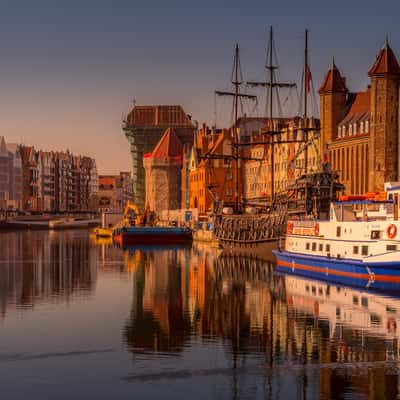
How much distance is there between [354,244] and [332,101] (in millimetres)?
66614

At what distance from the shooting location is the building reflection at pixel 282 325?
28.7 meters

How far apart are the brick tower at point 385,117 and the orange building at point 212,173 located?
50.0 meters

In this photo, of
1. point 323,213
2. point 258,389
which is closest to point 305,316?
point 258,389

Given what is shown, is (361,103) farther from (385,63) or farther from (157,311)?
(157,311)

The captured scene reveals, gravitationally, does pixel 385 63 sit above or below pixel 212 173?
above

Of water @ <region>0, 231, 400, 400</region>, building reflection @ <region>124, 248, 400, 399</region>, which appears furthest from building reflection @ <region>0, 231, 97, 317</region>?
building reflection @ <region>124, 248, 400, 399</region>

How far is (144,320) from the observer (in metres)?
41.7

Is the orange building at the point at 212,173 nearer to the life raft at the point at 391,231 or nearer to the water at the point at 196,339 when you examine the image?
the water at the point at 196,339

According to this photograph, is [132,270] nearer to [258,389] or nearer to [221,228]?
[221,228]

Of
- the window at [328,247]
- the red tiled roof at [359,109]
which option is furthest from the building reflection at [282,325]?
the red tiled roof at [359,109]

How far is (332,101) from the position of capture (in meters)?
119

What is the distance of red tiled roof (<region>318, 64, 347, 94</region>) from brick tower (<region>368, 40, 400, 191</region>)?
42.6 feet

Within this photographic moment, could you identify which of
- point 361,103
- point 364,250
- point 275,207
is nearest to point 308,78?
point 275,207

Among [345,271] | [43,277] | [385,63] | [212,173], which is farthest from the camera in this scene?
[212,173]
